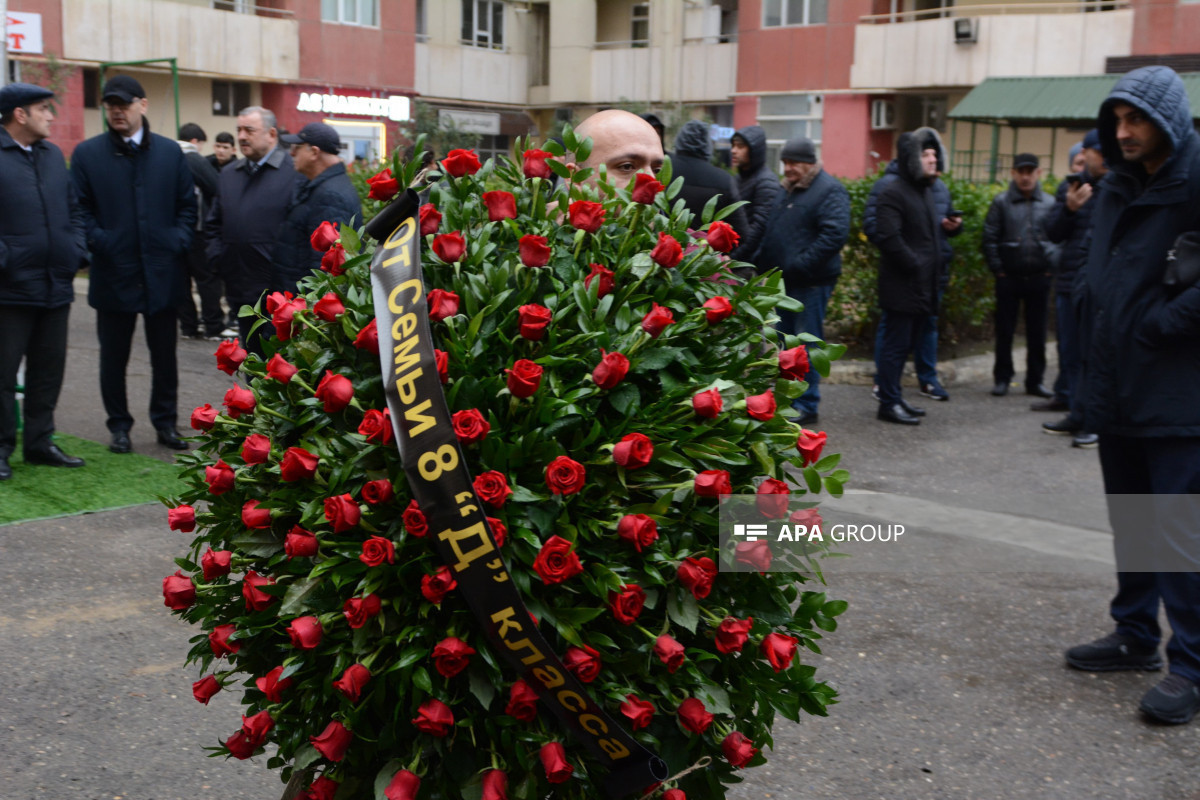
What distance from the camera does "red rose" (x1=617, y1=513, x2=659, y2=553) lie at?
2346mm

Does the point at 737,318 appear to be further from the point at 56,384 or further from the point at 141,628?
the point at 56,384

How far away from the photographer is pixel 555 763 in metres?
2.39

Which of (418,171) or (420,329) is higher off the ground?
(418,171)

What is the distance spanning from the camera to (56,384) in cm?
754

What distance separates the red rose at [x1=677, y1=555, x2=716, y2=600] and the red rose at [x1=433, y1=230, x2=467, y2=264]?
0.79m

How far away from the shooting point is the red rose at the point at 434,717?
234cm

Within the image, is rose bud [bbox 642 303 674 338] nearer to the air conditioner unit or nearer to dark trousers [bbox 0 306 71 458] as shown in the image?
dark trousers [bbox 0 306 71 458]

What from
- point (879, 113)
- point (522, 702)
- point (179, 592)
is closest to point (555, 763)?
point (522, 702)

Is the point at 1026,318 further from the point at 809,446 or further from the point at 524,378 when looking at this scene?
the point at 524,378

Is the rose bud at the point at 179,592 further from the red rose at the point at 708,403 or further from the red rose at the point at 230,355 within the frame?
the red rose at the point at 708,403

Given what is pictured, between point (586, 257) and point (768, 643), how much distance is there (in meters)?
0.89

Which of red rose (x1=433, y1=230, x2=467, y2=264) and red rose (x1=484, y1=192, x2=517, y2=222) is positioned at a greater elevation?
red rose (x1=484, y1=192, x2=517, y2=222)

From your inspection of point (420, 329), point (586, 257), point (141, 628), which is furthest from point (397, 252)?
point (141, 628)

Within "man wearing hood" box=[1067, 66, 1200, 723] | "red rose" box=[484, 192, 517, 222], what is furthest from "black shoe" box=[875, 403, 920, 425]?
"red rose" box=[484, 192, 517, 222]
